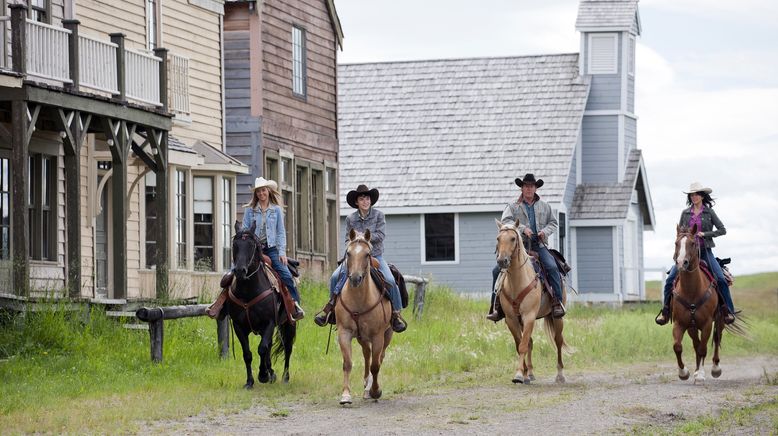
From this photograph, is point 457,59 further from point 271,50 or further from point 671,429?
point 671,429

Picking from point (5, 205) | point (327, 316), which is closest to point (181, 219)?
point (5, 205)

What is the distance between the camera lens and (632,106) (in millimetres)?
43531

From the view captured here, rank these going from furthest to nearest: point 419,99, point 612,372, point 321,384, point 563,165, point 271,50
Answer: point 419,99 → point 563,165 → point 271,50 → point 612,372 → point 321,384

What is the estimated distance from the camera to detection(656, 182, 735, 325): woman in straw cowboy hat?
717 inches

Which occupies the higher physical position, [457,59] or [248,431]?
[457,59]

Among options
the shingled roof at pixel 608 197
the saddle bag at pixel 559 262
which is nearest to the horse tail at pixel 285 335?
the saddle bag at pixel 559 262

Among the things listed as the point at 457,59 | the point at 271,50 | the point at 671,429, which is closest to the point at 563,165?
the point at 457,59

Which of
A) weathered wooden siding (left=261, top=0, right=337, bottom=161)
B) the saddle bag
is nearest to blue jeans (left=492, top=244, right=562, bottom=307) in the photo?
the saddle bag

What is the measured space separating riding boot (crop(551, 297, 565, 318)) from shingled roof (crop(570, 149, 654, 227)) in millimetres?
23523

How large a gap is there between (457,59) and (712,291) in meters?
26.7

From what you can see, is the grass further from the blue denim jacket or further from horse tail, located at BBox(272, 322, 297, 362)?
the blue denim jacket

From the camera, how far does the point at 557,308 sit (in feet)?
59.3

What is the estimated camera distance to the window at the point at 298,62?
101ft

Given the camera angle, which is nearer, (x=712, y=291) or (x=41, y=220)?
(x=712, y=291)
